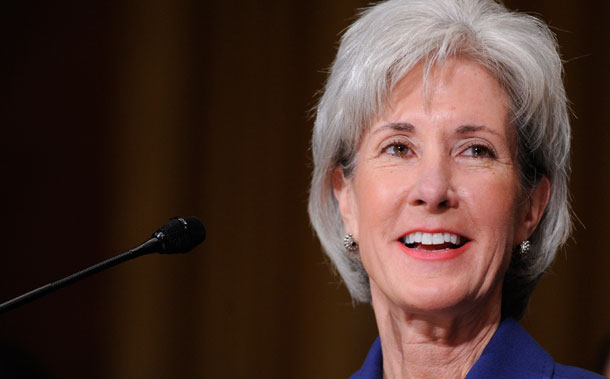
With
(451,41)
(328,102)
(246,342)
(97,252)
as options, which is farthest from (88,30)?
(451,41)

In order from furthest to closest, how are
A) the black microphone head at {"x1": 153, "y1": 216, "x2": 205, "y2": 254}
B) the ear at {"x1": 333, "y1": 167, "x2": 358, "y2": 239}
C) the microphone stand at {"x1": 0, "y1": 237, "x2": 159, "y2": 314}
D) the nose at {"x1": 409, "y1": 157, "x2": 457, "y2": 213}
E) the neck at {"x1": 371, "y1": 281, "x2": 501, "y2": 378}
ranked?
1. the ear at {"x1": 333, "y1": 167, "x2": 358, "y2": 239}
2. the neck at {"x1": 371, "y1": 281, "x2": 501, "y2": 378}
3. the nose at {"x1": 409, "y1": 157, "x2": 457, "y2": 213}
4. the black microphone head at {"x1": 153, "y1": 216, "x2": 205, "y2": 254}
5. the microphone stand at {"x1": 0, "y1": 237, "x2": 159, "y2": 314}

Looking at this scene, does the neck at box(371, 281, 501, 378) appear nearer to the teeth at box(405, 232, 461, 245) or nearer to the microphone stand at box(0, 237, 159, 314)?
the teeth at box(405, 232, 461, 245)

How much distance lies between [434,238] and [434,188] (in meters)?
0.12

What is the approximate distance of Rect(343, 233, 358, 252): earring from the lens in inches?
81.4

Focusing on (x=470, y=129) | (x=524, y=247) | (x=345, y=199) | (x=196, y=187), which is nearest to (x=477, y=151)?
(x=470, y=129)

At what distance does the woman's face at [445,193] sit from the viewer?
171 centimetres

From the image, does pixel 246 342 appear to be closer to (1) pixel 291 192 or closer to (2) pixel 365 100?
(1) pixel 291 192

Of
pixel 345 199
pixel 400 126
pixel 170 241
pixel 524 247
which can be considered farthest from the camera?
pixel 345 199

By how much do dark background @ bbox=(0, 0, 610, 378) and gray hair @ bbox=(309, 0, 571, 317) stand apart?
7.27ft

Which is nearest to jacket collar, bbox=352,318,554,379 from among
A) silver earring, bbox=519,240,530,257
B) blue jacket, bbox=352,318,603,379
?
A: blue jacket, bbox=352,318,603,379

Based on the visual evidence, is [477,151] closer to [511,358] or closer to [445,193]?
[445,193]

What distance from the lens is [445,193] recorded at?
1679mm

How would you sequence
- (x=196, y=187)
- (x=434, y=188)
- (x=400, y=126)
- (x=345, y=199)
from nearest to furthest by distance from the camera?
(x=434, y=188) < (x=400, y=126) < (x=345, y=199) < (x=196, y=187)

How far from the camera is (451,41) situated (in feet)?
5.86
